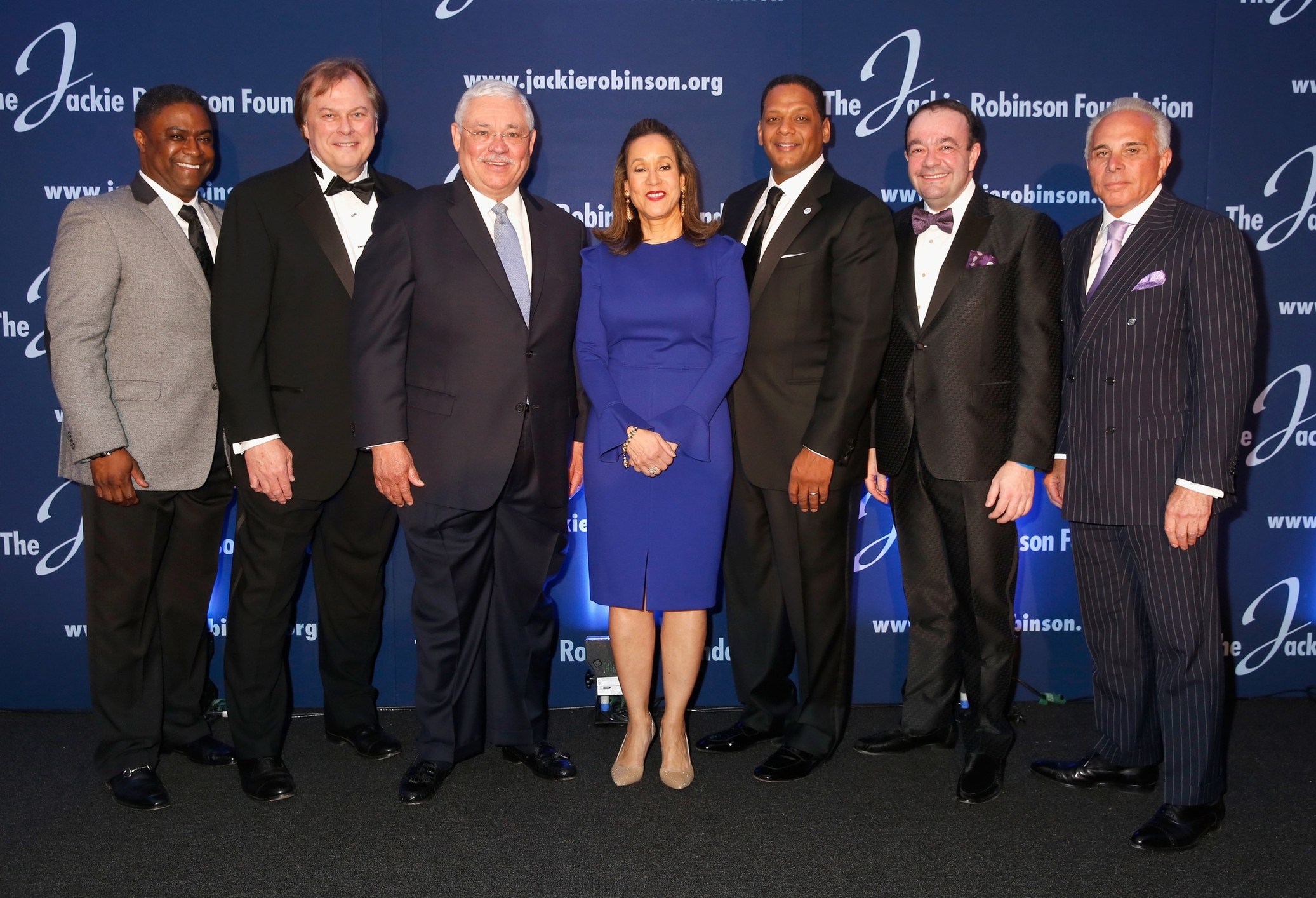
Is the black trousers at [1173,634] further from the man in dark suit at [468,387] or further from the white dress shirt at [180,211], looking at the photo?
the white dress shirt at [180,211]

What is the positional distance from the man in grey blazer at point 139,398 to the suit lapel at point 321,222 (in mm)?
371

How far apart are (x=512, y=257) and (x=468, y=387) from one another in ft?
1.44

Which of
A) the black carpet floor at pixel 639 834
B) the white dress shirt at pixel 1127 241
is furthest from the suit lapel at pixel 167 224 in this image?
the white dress shirt at pixel 1127 241

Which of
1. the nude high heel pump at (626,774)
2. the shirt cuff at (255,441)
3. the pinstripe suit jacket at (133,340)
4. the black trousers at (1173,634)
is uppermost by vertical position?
the pinstripe suit jacket at (133,340)

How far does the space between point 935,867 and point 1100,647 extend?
959 millimetres

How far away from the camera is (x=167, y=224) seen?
321 cm

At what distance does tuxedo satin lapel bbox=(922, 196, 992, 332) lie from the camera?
3162 mm

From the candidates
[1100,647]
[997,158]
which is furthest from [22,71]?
[1100,647]

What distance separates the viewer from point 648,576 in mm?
3146

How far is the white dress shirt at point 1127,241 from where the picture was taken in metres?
2.81

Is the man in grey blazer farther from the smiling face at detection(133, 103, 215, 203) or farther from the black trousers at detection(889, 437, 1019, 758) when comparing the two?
the black trousers at detection(889, 437, 1019, 758)

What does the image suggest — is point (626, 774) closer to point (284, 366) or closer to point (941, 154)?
point (284, 366)

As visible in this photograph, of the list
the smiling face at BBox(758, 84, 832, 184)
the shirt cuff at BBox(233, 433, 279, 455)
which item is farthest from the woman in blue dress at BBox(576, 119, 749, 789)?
the shirt cuff at BBox(233, 433, 279, 455)

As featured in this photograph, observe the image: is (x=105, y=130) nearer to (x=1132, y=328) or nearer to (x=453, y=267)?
(x=453, y=267)
